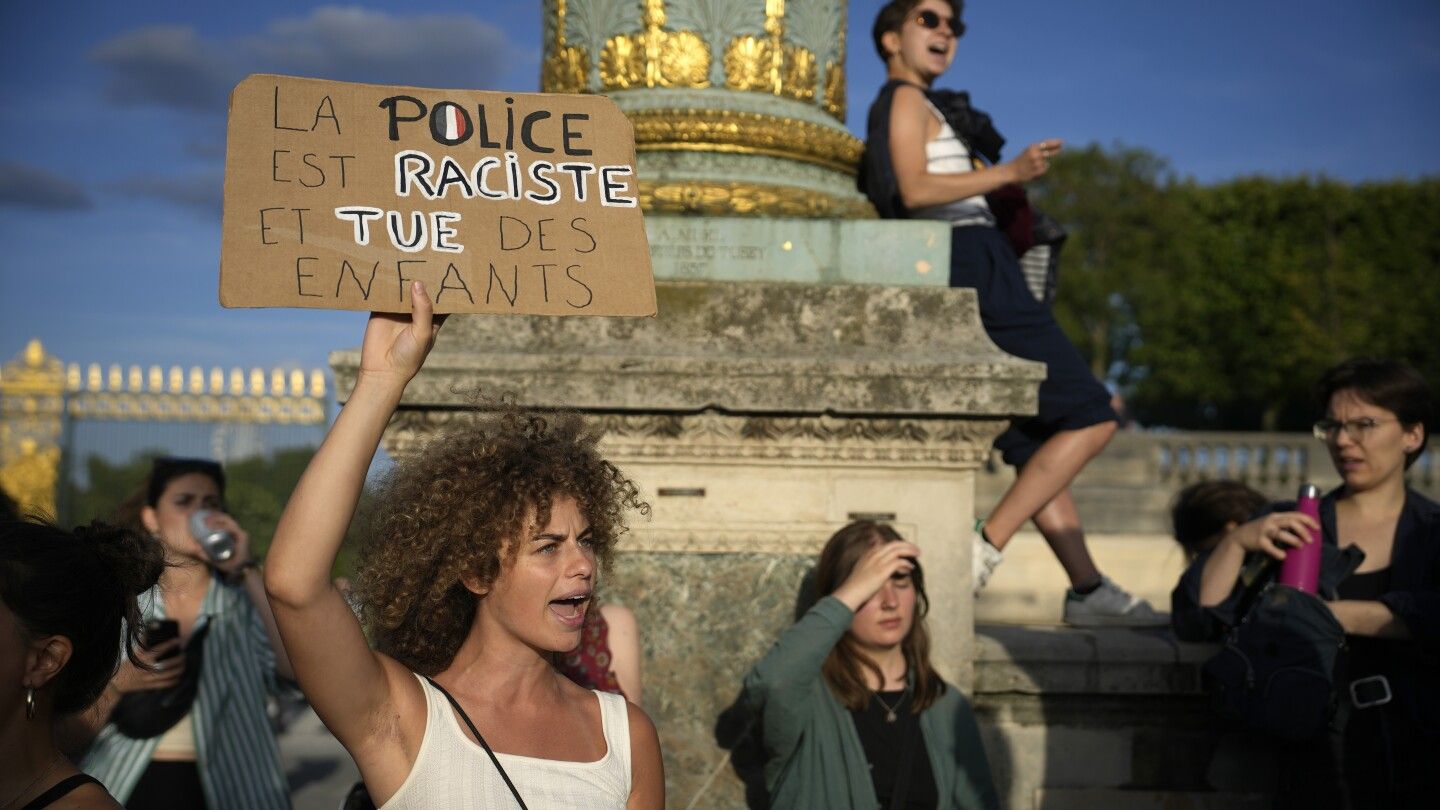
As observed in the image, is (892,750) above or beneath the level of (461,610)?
beneath

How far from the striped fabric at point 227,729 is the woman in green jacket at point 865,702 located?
149 centimetres

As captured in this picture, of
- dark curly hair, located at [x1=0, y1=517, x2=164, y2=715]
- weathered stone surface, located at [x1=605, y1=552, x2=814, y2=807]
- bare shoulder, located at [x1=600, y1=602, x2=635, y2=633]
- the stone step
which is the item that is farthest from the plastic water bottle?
the stone step

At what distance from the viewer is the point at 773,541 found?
3768mm

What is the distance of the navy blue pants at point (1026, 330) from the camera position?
4.25m

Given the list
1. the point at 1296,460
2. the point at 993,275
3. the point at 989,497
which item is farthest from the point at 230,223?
the point at 1296,460

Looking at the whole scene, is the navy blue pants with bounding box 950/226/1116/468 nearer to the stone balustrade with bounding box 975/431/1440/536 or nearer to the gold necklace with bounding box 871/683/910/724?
the gold necklace with bounding box 871/683/910/724

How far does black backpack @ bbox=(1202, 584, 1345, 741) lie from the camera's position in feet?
10.6

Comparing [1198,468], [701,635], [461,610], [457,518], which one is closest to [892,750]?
[701,635]

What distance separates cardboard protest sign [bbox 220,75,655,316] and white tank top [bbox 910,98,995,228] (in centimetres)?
202

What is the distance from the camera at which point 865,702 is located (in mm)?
3342

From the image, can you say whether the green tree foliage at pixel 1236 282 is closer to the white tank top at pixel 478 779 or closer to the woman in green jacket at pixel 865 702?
the woman in green jacket at pixel 865 702

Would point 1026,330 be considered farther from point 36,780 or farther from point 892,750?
point 36,780

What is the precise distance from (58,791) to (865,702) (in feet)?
6.14

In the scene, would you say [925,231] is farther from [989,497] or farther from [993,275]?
[989,497]
